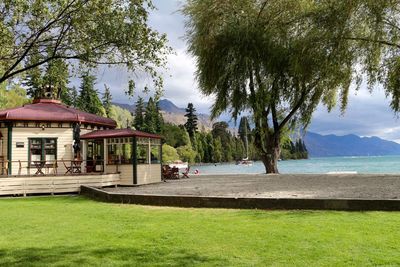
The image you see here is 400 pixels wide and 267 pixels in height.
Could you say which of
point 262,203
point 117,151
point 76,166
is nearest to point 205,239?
point 262,203

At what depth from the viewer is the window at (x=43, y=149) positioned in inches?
946

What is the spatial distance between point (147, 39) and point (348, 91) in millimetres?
22510

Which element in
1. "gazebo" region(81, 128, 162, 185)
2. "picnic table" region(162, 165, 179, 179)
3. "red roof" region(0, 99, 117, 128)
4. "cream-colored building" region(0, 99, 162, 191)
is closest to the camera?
"gazebo" region(81, 128, 162, 185)

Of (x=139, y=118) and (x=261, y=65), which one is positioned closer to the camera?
(x=261, y=65)

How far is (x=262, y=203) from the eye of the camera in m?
11.5

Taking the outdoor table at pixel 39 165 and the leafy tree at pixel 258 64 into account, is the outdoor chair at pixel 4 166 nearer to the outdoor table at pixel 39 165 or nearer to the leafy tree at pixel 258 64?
the outdoor table at pixel 39 165

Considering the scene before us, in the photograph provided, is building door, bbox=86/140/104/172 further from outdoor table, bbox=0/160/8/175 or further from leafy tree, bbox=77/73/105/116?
leafy tree, bbox=77/73/105/116

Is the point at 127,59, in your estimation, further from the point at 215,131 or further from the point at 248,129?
the point at 215,131

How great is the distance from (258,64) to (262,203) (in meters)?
17.0

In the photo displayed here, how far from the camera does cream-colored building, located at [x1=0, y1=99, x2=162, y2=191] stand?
22.5 metres

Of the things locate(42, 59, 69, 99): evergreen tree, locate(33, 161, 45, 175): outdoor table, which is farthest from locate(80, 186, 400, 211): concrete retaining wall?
locate(33, 161, 45, 175): outdoor table

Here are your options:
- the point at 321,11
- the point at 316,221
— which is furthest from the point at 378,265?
the point at 321,11

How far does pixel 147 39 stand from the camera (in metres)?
7.12

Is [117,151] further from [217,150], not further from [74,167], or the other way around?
[217,150]
